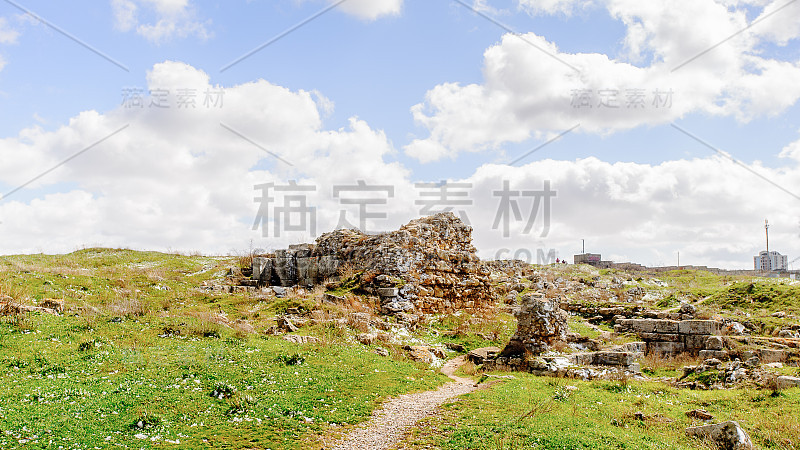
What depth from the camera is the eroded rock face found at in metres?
17.3

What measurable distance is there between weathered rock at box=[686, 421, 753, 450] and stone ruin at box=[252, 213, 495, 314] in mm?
15594

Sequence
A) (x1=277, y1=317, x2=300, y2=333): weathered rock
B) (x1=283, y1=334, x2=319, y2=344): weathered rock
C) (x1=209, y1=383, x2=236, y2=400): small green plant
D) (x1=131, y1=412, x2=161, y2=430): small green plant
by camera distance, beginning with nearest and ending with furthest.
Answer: (x1=131, y1=412, x2=161, y2=430): small green plant
(x1=209, y1=383, x2=236, y2=400): small green plant
(x1=283, y1=334, x2=319, y2=344): weathered rock
(x1=277, y1=317, x2=300, y2=333): weathered rock

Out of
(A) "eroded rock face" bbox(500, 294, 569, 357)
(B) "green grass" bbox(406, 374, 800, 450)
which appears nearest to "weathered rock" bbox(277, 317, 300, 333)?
(A) "eroded rock face" bbox(500, 294, 569, 357)

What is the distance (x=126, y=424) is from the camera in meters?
8.65

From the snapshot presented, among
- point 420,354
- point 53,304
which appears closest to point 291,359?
point 420,354

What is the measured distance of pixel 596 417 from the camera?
33.1 feet

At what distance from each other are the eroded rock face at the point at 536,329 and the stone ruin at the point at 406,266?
7301 millimetres

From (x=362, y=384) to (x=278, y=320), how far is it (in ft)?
25.8

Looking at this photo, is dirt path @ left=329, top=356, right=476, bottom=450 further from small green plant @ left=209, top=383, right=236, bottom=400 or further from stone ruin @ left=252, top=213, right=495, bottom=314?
stone ruin @ left=252, top=213, right=495, bottom=314

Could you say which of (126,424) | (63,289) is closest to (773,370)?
(126,424)

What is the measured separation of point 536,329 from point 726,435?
908 centimetres

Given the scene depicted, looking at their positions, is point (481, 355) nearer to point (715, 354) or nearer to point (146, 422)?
point (715, 354)

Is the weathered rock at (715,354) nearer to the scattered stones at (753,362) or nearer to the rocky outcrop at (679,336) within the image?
the rocky outcrop at (679,336)

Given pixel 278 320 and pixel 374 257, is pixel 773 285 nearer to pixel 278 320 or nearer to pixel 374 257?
pixel 374 257
